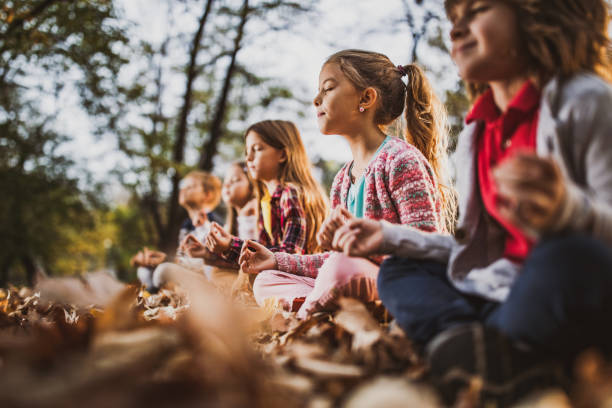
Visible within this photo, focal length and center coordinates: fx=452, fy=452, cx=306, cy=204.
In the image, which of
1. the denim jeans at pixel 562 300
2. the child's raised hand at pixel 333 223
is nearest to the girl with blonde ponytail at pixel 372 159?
the child's raised hand at pixel 333 223

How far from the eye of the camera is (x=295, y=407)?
83 centimetres

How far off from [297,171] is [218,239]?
1.08 m

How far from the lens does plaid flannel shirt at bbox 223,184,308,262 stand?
3.24 metres

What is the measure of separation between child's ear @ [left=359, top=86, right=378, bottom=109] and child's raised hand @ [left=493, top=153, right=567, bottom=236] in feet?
5.50

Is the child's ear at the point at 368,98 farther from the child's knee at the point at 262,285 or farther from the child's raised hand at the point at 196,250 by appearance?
the child's raised hand at the point at 196,250

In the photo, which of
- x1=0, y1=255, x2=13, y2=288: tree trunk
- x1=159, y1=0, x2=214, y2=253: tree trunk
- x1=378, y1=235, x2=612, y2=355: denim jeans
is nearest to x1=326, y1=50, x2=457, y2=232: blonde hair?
x1=378, y1=235, x2=612, y2=355: denim jeans

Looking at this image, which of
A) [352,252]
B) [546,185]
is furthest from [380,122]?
[546,185]

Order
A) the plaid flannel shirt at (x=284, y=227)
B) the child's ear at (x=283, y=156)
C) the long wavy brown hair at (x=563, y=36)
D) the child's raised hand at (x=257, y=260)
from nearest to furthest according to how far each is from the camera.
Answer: the long wavy brown hair at (x=563, y=36), the child's raised hand at (x=257, y=260), the plaid flannel shirt at (x=284, y=227), the child's ear at (x=283, y=156)

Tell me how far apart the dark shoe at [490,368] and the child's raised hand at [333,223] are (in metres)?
0.60

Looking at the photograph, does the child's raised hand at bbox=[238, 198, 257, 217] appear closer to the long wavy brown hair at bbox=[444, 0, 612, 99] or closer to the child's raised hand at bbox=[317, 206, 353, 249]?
the child's raised hand at bbox=[317, 206, 353, 249]

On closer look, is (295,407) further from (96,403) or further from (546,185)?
(546,185)

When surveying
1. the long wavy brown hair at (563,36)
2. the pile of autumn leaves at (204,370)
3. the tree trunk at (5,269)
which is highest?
the long wavy brown hair at (563,36)

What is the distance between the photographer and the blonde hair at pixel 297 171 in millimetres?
3543

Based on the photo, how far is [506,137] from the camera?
1354 mm
